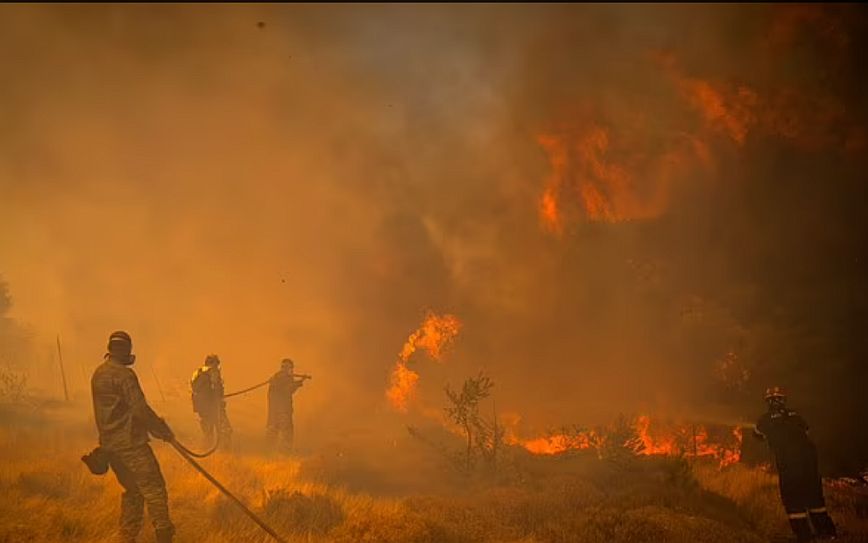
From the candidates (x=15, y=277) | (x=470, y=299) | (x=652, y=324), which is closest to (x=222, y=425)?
(x=470, y=299)

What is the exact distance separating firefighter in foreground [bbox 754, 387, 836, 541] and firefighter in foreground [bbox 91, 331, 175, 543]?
30.7ft

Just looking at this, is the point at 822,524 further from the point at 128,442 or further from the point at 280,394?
the point at 280,394

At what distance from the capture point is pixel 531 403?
21.0 metres

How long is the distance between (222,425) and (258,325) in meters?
16.5

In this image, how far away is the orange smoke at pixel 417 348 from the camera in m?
22.4

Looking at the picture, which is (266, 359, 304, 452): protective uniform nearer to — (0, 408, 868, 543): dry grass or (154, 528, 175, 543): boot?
(0, 408, 868, 543): dry grass

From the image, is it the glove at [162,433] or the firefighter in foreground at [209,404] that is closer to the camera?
the glove at [162,433]

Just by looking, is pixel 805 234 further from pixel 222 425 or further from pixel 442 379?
pixel 222 425

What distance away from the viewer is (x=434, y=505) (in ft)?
31.6

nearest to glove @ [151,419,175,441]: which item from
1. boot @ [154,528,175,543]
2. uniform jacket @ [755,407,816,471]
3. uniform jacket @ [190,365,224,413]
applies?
boot @ [154,528,175,543]

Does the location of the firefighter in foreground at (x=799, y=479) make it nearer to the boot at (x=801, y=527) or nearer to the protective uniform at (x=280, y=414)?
the boot at (x=801, y=527)

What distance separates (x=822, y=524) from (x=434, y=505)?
626cm

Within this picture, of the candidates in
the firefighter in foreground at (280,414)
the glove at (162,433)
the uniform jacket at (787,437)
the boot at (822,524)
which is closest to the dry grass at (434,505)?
the boot at (822,524)

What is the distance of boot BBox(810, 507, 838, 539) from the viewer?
8.16 m
